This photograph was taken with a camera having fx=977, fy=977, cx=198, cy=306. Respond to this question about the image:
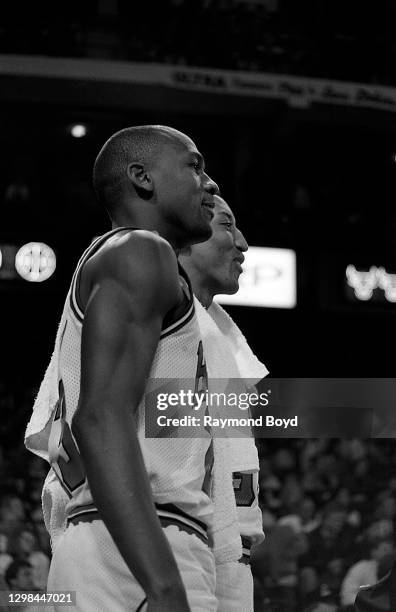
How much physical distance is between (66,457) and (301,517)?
5.80 meters

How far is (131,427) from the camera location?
1.41 metres

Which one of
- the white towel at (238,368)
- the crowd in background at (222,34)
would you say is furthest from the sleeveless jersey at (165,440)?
the crowd in background at (222,34)

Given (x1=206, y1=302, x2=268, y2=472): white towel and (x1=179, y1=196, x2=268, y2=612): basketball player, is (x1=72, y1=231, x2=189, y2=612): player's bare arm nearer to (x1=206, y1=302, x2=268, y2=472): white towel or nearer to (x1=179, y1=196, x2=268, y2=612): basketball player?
(x1=179, y1=196, x2=268, y2=612): basketball player

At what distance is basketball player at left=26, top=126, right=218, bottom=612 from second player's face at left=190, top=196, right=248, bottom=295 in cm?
113

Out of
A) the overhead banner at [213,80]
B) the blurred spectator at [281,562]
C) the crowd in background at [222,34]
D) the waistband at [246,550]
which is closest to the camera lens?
the waistband at [246,550]

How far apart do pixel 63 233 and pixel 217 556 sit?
27.4 feet

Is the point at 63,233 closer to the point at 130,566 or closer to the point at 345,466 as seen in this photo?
the point at 345,466

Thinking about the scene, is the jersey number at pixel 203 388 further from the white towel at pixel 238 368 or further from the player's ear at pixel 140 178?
the white towel at pixel 238 368

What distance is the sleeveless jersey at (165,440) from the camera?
1523 millimetres

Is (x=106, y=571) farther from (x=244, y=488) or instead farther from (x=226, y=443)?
(x=244, y=488)

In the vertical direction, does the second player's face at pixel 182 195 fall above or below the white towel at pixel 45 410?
above

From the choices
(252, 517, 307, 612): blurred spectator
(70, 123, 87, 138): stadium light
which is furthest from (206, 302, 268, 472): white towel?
(70, 123, 87, 138): stadium light

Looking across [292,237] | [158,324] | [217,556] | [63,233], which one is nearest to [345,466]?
[292,237]

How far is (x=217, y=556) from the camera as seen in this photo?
195cm
